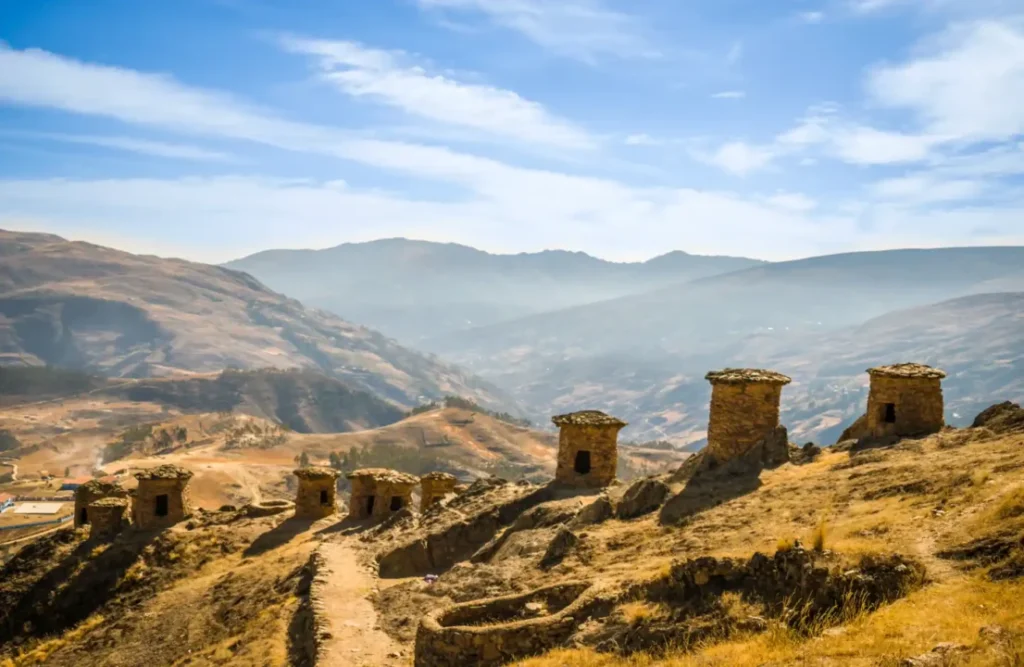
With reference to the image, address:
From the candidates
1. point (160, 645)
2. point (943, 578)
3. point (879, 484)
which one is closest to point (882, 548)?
point (943, 578)

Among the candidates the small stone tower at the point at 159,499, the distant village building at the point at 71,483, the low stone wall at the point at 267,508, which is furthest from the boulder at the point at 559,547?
the distant village building at the point at 71,483

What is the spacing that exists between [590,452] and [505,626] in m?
15.6

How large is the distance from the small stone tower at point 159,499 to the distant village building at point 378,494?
792 centimetres

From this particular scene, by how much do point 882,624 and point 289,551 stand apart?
2649 centimetres

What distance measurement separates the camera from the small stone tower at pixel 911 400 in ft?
79.6

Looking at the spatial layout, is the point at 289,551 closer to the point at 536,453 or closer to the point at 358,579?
the point at 358,579

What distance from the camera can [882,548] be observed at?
13.4 m

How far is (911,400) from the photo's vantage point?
24406 millimetres

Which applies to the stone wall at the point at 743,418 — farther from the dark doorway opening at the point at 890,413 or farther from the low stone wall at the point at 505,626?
the low stone wall at the point at 505,626

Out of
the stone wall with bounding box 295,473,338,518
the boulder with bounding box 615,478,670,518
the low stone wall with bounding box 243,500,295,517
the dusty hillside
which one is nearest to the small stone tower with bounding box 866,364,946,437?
the dusty hillside

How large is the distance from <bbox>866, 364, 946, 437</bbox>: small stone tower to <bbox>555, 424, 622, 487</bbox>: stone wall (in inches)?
378

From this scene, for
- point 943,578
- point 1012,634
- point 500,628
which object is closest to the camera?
point 1012,634

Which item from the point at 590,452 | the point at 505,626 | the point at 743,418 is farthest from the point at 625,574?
the point at 590,452

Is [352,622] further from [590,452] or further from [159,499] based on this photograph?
[159,499]
